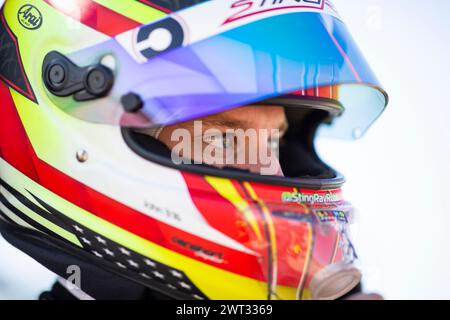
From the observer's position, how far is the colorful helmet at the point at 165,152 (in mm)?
1025

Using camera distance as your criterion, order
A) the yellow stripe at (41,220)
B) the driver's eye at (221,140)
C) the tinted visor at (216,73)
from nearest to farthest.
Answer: the tinted visor at (216,73), the yellow stripe at (41,220), the driver's eye at (221,140)

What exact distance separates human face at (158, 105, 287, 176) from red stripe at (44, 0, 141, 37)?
270 mm

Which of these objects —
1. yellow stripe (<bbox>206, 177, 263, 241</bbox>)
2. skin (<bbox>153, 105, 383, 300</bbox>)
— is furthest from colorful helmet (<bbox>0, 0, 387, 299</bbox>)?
skin (<bbox>153, 105, 383, 300</bbox>)

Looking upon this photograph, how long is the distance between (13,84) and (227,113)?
1.73 feet

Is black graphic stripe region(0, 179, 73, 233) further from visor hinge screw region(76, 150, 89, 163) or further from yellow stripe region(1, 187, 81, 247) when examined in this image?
visor hinge screw region(76, 150, 89, 163)

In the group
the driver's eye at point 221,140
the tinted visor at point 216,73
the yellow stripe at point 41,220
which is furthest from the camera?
the driver's eye at point 221,140

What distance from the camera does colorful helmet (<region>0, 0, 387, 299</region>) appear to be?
1.03 metres

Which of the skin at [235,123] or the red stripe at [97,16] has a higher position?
the red stripe at [97,16]

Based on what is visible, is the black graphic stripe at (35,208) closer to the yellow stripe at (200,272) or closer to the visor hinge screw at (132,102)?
the yellow stripe at (200,272)

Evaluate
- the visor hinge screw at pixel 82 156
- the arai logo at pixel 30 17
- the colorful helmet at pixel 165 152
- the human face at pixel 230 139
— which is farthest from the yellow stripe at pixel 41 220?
the arai logo at pixel 30 17

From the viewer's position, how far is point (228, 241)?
3.42 ft

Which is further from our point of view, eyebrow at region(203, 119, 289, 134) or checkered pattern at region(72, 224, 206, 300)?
eyebrow at region(203, 119, 289, 134)
